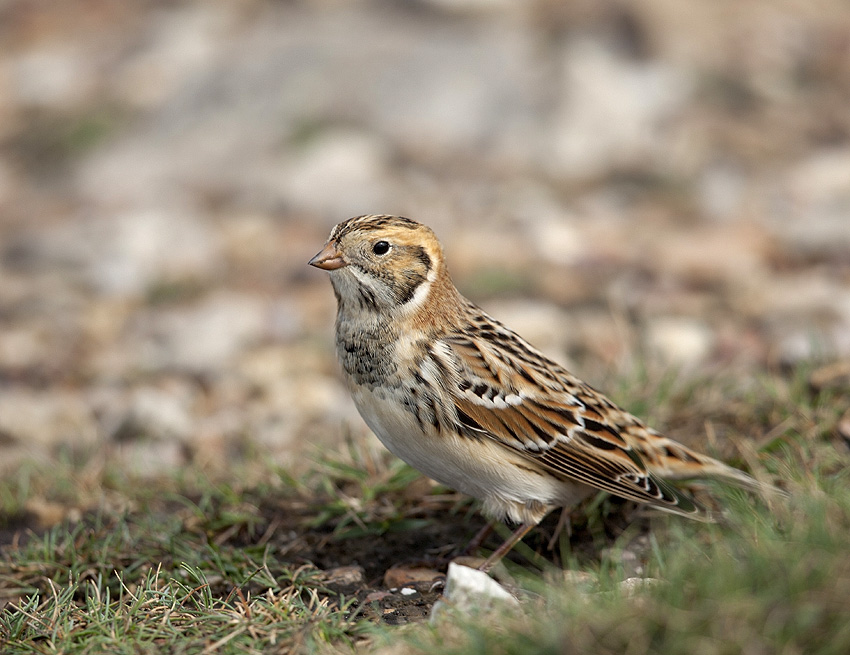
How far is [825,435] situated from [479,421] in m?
1.97

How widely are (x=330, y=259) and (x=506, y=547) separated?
147cm

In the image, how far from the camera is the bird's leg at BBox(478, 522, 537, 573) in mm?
4461

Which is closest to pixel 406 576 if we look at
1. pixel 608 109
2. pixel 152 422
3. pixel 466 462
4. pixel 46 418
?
pixel 466 462

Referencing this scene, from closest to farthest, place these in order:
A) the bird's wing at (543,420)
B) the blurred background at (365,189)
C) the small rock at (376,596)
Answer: the small rock at (376,596), the bird's wing at (543,420), the blurred background at (365,189)

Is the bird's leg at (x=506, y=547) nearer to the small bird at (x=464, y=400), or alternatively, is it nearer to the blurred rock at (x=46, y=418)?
the small bird at (x=464, y=400)

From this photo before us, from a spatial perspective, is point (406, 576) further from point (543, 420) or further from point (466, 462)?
point (543, 420)

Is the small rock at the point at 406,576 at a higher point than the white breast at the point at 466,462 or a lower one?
lower

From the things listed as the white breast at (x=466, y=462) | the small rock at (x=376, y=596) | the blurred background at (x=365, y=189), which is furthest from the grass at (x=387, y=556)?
the blurred background at (x=365, y=189)

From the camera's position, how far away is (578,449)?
14.8 feet

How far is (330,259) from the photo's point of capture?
4570mm

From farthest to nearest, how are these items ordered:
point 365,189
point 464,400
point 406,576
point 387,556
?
point 365,189, point 387,556, point 406,576, point 464,400

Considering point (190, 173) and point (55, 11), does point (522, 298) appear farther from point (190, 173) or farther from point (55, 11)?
point (55, 11)

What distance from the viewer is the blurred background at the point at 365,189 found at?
7.54 meters

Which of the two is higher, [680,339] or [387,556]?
[680,339]
